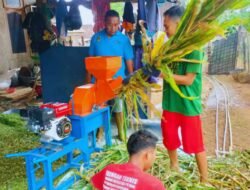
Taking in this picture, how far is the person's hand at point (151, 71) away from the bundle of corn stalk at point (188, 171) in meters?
0.95

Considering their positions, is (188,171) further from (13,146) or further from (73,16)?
(73,16)

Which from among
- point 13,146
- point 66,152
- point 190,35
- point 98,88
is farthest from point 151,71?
point 13,146

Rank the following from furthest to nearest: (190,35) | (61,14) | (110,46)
Result: 1. (61,14)
2. (110,46)
3. (190,35)

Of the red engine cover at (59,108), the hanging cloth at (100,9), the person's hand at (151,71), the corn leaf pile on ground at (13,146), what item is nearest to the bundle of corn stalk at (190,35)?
the person's hand at (151,71)

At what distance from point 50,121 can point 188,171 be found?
1.46 metres

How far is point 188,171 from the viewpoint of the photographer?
9.86 feet

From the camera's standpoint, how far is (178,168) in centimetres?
292

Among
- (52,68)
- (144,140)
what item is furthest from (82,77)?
(144,140)

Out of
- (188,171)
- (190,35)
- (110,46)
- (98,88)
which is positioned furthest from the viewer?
(110,46)

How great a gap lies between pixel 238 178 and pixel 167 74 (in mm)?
1378

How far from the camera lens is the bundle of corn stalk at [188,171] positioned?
106 inches

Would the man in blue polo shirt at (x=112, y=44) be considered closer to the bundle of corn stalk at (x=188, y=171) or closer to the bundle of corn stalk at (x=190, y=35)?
the bundle of corn stalk at (x=188, y=171)

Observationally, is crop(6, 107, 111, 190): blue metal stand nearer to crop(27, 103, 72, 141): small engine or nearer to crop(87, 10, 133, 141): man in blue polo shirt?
crop(27, 103, 72, 141): small engine

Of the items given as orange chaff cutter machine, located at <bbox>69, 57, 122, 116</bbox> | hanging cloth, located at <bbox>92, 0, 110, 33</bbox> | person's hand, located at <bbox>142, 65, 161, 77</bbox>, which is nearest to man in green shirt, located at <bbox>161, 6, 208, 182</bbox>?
person's hand, located at <bbox>142, 65, 161, 77</bbox>
